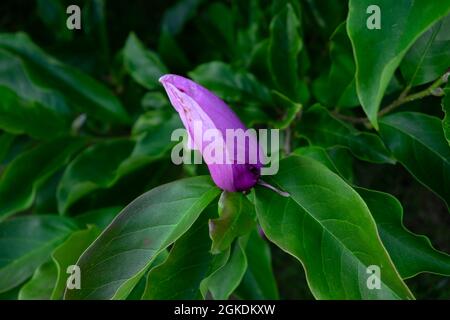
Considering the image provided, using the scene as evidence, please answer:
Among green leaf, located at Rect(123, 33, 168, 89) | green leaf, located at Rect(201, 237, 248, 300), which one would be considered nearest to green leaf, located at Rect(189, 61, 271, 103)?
green leaf, located at Rect(123, 33, 168, 89)

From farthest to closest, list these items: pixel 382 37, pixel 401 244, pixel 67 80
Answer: pixel 67 80, pixel 401 244, pixel 382 37

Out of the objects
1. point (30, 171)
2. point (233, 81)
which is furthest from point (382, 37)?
point (30, 171)

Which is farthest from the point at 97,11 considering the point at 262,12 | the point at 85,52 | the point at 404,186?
the point at 404,186

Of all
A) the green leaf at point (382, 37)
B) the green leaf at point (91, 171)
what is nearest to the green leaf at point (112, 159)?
the green leaf at point (91, 171)

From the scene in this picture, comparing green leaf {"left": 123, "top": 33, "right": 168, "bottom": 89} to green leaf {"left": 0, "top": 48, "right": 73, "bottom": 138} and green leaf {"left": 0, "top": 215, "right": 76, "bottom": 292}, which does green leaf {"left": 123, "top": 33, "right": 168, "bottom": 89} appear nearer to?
green leaf {"left": 0, "top": 48, "right": 73, "bottom": 138}

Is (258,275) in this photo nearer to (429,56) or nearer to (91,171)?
(91,171)

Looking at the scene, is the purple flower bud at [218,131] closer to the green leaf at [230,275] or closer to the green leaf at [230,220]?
the green leaf at [230,220]

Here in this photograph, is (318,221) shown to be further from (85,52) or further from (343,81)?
(85,52)
